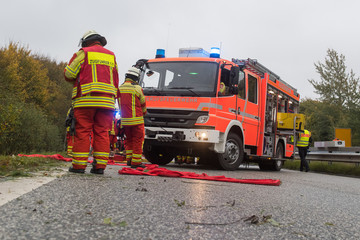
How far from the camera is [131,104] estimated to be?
7.19m

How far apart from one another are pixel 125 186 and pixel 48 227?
1.94m

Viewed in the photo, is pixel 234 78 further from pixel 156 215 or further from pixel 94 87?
pixel 156 215

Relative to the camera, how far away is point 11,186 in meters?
3.63

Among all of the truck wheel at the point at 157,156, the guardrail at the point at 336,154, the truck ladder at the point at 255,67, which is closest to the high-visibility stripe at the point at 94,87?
the truck wheel at the point at 157,156

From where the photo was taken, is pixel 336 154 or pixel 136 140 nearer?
pixel 136 140

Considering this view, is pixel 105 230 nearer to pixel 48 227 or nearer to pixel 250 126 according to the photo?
pixel 48 227

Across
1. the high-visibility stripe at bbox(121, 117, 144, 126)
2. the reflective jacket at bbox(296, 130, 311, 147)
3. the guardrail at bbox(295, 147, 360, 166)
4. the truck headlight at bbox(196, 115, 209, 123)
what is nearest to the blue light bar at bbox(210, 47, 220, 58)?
the truck headlight at bbox(196, 115, 209, 123)

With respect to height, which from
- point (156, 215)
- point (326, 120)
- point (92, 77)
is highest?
point (326, 120)

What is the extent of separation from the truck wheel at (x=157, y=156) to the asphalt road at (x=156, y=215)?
5716mm

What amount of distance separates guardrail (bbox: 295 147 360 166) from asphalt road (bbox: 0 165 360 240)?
1056cm

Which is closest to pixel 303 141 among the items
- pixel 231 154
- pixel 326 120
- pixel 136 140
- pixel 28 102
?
pixel 231 154

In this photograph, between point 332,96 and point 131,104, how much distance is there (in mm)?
25184

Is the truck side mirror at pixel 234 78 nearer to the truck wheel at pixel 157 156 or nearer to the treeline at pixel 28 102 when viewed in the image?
the truck wheel at pixel 157 156

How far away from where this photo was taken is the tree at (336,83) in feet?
92.5
